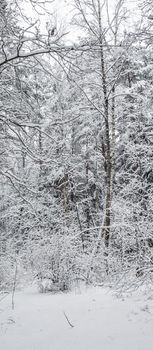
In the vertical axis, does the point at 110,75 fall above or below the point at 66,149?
above

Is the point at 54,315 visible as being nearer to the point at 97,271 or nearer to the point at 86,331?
the point at 86,331

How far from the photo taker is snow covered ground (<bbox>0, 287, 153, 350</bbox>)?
4.74 meters

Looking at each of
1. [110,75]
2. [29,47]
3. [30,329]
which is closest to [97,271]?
[30,329]

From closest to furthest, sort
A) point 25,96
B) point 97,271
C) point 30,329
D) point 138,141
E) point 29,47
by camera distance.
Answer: point 29,47 → point 30,329 → point 25,96 → point 97,271 → point 138,141

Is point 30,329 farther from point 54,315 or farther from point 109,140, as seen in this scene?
point 109,140

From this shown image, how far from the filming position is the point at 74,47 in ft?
13.6

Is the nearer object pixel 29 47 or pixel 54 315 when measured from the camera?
pixel 29 47

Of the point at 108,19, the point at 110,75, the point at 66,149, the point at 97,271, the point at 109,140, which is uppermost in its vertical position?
the point at 108,19

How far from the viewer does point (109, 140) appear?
1166cm

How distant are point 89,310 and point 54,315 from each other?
637 millimetres

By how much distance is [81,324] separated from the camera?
562 cm

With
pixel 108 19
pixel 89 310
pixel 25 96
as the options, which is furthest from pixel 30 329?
pixel 108 19

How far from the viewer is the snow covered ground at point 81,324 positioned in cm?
474

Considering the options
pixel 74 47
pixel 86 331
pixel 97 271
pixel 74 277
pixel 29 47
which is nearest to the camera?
pixel 74 47
